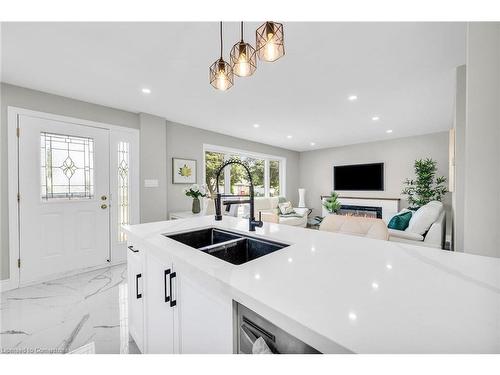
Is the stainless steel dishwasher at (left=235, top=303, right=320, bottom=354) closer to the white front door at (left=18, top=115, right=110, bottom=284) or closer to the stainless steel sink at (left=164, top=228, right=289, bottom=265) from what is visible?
the stainless steel sink at (left=164, top=228, right=289, bottom=265)

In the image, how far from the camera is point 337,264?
2.70 feet

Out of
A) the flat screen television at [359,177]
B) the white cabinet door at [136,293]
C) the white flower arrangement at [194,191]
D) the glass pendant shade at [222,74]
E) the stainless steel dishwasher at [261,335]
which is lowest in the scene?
the white cabinet door at [136,293]

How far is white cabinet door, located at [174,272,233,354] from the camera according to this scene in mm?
718

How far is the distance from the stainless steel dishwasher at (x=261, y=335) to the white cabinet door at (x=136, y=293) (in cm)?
87

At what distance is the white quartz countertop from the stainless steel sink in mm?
207

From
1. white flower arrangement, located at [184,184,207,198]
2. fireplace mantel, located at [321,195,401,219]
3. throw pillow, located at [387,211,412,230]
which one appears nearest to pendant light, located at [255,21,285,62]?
white flower arrangement, located at [184,184,207,198]

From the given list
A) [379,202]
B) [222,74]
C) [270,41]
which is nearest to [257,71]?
[222,74]

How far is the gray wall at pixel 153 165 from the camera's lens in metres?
3.31

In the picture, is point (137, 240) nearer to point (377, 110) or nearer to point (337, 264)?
point (337, 264)

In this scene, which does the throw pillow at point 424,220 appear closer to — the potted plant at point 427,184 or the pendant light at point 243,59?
the potted plant at point 427,184

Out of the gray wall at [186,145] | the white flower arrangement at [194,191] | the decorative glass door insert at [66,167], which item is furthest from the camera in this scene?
the gray wall at [186,145]

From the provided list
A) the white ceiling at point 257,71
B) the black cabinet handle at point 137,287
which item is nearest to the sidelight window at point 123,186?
the white ceiling at point 257,71
